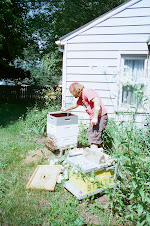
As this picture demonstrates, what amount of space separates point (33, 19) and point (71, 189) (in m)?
12.1

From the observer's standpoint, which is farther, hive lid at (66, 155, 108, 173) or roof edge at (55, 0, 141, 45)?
roof edge at (55, 0, 141, 45)

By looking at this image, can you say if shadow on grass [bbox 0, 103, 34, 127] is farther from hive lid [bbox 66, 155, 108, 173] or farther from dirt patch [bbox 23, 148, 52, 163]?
hive lid [bbox 66, 155, 108, 173]

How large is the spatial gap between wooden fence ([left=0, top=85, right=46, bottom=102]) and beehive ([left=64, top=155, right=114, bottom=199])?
37.2 ft

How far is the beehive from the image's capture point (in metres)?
2.43

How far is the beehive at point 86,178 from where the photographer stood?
95.8 inches

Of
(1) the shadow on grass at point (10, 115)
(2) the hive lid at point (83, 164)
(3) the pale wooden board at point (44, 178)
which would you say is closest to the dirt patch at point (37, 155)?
(3) the pale wooden board at point (44, 178)

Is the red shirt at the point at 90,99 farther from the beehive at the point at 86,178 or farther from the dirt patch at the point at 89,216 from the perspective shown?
the dirt patch at the point at 89,216

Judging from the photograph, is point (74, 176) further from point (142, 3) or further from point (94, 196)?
point (142, 3)

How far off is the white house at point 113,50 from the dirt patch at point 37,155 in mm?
1786

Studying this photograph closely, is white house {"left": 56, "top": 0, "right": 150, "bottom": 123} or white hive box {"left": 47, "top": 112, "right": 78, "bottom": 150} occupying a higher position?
white house {"left": 56, "top": 0, "right": 150, "bottom": 123}

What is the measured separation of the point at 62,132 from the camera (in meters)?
3.87

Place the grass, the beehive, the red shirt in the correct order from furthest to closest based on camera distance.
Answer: the red shirt → the beehive → the grass

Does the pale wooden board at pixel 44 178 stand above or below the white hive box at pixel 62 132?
below

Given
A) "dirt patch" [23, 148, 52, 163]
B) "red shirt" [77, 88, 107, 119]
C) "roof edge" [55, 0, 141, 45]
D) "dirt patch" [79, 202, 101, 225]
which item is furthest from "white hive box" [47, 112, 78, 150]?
"roof edge" [55, 0, 141, 45]
